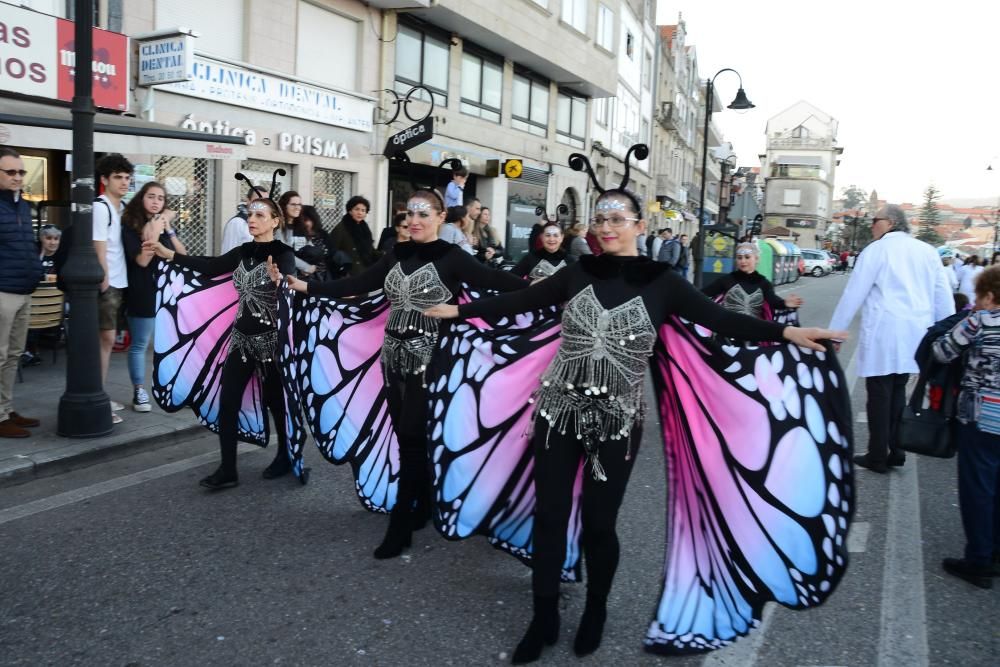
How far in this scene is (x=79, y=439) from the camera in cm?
609

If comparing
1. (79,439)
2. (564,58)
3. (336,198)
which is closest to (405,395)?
(79,439)

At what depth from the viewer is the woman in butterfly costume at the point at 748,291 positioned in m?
6.92

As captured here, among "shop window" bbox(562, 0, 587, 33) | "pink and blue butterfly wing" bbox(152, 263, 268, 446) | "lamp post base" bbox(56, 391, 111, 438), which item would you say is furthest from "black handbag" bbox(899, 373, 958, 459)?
"shop window" bbox(562, 0, 587, 33)

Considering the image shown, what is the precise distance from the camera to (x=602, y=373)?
3305 mm

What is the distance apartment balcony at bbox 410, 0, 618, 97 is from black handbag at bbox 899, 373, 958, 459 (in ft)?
47.4

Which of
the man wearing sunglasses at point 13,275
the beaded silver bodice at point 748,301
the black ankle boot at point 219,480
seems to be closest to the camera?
the black ankle boot at point 219,480

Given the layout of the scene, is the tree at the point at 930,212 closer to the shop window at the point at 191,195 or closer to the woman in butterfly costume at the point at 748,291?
the shop window at the point at 191,195

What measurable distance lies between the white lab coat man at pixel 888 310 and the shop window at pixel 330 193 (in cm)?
1168

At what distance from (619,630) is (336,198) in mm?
14290

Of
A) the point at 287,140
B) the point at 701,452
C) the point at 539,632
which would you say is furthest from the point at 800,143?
the point at 539,632

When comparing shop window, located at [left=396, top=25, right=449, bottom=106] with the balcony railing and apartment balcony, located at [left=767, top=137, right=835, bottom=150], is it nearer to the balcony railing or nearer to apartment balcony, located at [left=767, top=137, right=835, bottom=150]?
apartment balcony, located at [left=767, top=137, right=835, bottom=150]

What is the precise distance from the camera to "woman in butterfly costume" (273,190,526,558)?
435 centimetres

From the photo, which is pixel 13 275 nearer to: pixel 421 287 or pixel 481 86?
pixel 421 287

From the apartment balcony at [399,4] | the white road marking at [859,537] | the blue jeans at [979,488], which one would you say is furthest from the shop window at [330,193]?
the blue jeans at [979,488]
